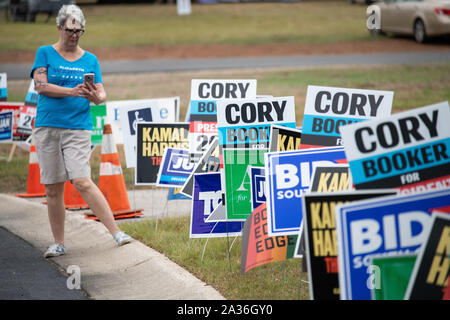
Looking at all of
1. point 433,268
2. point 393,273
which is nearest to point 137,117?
point 393,273

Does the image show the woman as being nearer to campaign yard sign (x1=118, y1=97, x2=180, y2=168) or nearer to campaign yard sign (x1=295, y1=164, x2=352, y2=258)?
campaign yard sign (x1=118, y1=97, x2=180, y2=168)

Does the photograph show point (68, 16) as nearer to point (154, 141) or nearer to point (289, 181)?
point (154, 141)

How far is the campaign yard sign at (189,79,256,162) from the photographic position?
7.28 metres

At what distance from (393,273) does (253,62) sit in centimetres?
2063

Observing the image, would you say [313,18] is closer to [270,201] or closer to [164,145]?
[164,145]

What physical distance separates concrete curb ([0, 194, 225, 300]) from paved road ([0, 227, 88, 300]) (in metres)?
0.13

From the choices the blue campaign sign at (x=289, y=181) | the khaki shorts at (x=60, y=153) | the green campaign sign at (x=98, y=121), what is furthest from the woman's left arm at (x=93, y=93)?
the green campaign sign at (x=98, y=121)

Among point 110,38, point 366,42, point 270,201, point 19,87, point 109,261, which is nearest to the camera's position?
point 270,201

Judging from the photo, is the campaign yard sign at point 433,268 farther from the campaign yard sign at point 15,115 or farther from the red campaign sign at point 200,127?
the campaign yard sign at point 15,115

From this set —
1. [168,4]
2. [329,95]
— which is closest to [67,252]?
[329,95]

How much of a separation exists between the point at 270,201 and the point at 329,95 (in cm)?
161

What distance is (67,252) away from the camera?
6.49 m

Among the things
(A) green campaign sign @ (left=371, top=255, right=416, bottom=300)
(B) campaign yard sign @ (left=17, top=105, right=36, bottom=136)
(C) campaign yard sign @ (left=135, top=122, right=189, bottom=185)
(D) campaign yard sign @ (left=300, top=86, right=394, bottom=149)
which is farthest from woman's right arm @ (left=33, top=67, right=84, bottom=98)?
(B) campaign yard sign @ (left=17, top=105, right=36, bottom=136)

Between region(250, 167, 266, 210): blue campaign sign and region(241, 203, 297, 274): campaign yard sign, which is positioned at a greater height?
region(250, 167, 266, 210): blue campaign sign
